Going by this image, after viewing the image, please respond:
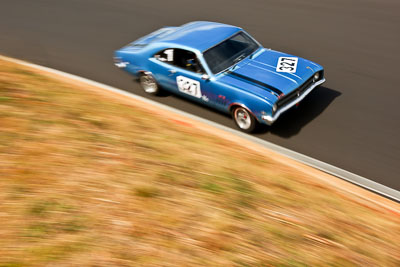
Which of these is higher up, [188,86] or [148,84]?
[188,86]

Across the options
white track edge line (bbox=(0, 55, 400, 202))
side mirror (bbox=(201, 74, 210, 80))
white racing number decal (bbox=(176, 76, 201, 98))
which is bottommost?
white track edge line (bbox=(0, 55, 400, 202))

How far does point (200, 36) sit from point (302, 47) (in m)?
3.55

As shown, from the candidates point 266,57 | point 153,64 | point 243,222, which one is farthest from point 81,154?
point 266,57

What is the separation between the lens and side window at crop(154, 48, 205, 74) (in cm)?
706

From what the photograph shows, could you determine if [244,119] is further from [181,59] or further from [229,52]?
[181,59]

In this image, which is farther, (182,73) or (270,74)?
(182,73)

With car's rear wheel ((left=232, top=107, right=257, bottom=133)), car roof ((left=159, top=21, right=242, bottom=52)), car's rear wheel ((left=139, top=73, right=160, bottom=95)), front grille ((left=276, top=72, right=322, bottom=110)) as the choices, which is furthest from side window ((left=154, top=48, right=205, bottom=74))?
front grille ((left=276, top=72, right=322, bottom=110))

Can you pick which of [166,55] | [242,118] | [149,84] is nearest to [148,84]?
[149,84]

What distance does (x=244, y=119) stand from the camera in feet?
22.3

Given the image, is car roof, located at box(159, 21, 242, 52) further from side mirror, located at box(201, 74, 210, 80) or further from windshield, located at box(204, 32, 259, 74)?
side mirror, located at box(201, 74, 210, 80)

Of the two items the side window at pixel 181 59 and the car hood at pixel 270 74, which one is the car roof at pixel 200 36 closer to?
the side window at pixel 181 59

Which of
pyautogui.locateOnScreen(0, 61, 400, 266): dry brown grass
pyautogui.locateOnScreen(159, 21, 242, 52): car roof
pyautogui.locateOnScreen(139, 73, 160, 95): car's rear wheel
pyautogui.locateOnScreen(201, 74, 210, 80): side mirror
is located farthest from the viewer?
pyautogui.locateOnScreen(139, 73, 160, 95): car's rear wheel

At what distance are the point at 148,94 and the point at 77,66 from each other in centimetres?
255

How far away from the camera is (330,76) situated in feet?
27.7
